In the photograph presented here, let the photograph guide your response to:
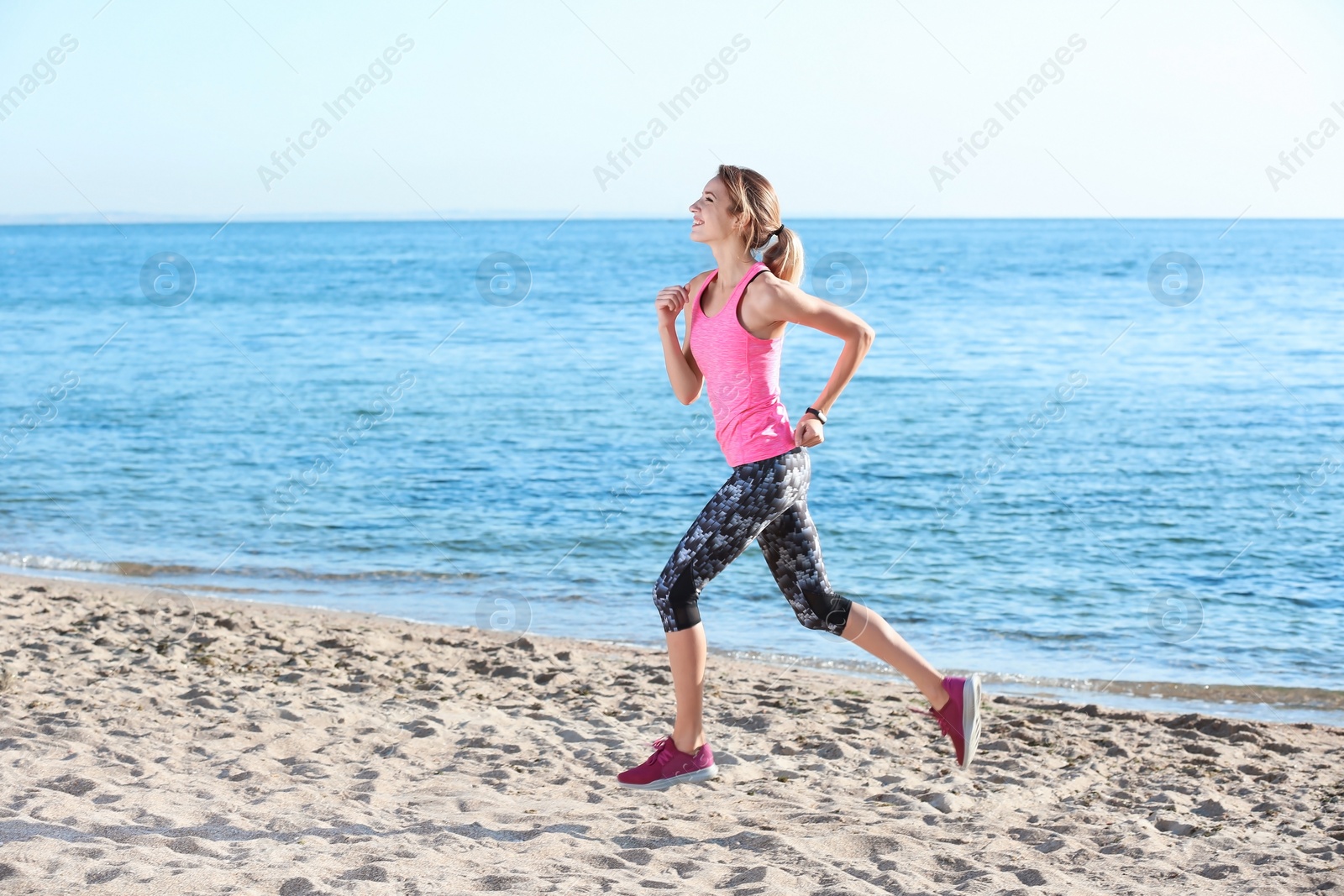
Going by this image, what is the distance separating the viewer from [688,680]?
3.82 metres

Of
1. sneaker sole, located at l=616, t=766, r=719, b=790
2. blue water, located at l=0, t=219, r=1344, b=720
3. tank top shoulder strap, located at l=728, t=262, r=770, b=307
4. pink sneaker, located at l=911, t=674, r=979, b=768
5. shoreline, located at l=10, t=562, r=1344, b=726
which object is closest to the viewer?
tank top shoulder strap, located at l=728, t=262, r=770, b=307

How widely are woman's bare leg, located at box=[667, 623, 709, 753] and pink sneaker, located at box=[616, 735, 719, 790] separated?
0.10ft

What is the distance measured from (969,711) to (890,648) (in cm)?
37

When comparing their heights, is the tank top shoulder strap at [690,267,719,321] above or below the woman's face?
below

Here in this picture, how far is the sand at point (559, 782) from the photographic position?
341 centimetres

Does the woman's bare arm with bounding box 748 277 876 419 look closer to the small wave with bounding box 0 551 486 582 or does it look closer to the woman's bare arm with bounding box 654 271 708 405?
the woman's bare arm with bounding box 654 271 708 405

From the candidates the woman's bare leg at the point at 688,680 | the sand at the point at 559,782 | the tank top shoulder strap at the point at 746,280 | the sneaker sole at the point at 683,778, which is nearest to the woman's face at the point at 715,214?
the tank top shoulder strap at the point at 746,280

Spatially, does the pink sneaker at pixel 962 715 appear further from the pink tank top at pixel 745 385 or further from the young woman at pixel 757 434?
the pink tank top at pixel 745 385

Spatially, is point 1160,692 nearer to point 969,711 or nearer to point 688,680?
point 969,711

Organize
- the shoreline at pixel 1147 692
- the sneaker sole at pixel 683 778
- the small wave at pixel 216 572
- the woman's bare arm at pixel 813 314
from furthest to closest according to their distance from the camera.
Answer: the small wave at pixel 216 572
the shoreline at pixel 1147 692
the sneaker sole at pixel 683 778
the woman's bare arm at pixel 813 314

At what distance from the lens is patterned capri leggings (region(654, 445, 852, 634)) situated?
360cm

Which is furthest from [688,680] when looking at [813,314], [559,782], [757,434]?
[813,314]

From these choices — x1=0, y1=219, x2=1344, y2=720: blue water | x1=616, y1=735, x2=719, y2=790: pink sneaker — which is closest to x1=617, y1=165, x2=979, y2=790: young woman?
x1=616, y1=735, x2=719, y2=790: pink sneaker

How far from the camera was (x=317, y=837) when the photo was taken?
11.8ft
